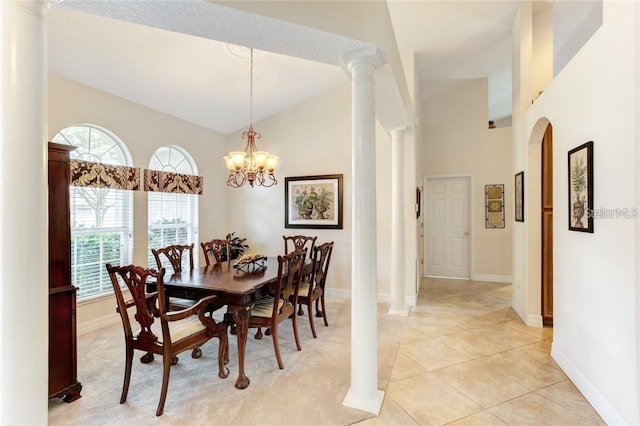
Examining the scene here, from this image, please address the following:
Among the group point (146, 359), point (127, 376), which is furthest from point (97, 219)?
point (127, 376)

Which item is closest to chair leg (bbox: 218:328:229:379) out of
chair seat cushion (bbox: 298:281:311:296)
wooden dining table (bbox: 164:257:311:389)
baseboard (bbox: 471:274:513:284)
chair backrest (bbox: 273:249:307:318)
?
wooden dining table (bbox: 164:257:311:389)

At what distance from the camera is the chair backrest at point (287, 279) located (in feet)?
8.68

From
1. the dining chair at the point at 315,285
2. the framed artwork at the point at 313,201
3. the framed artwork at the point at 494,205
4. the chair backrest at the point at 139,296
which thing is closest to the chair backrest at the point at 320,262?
the dining chair at the point at 315,285

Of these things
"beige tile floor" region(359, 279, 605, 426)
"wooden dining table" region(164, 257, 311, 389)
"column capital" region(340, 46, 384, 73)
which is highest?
"column capital" region(340, 46, 384, 73)

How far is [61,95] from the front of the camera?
3197 mm

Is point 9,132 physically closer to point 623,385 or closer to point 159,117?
point 623,385

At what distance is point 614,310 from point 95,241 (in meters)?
4.75

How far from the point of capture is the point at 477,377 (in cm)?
252

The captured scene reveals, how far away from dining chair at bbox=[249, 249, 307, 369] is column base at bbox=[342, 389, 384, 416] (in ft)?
2.39

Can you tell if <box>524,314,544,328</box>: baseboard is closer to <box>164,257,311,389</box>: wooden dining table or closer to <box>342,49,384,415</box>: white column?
<box>342,49,384,415</box>: white column

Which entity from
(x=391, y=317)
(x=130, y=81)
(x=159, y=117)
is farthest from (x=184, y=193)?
(x=391, y=317)

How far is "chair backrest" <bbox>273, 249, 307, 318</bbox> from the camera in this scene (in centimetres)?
264

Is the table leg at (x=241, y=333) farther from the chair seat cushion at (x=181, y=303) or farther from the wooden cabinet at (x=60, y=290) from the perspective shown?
the wooden cabinet at (x=60, y=290)

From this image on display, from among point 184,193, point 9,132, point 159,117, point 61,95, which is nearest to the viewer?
point 9,132
